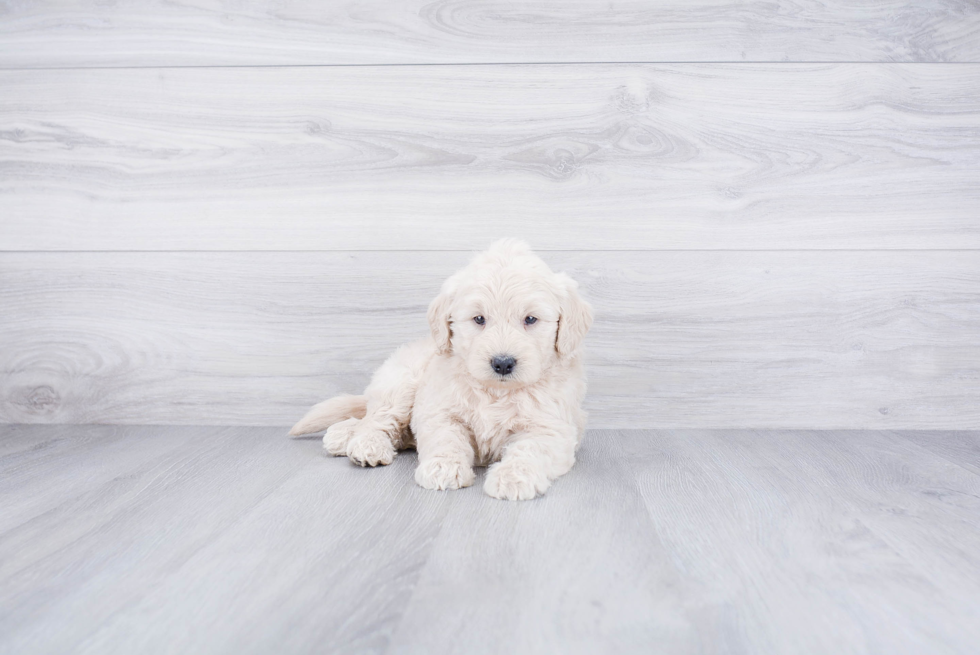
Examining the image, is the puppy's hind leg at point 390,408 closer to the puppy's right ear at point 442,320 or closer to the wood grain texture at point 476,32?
the puppy's right ear at point 442,320

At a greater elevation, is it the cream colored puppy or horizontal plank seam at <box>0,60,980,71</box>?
horizontal plank seam at <box>0,60,980,71</box>

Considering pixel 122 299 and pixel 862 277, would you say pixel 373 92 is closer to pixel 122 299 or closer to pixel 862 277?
pixel 122 299

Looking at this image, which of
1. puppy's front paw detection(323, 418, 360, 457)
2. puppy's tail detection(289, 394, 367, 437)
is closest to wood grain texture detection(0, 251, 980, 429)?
puppy's tail detection(289, 394, 367, 437)

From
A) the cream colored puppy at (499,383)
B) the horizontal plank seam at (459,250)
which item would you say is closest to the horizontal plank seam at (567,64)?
the horizontal plank seam at (459,250)

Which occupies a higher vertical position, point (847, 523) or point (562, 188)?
point (562, 188)

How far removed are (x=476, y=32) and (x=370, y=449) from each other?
1.27m

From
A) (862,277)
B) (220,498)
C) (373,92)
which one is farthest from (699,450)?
(373,92)

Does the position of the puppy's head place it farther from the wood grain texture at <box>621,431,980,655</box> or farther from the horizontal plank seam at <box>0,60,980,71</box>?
the horizontal plank seam at <box>0,60,980,71</box>

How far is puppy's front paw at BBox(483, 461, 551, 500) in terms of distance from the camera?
1.33 m

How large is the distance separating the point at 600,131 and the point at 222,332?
4.35 feet

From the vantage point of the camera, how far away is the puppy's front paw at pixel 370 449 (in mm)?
1578

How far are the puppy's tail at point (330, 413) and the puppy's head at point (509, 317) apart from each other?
41 cm

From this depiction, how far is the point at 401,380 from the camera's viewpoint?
173cm

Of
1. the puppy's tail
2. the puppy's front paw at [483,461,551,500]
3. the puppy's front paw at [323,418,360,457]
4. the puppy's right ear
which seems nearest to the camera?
the puppy's front paw at [483,461,551,500]
